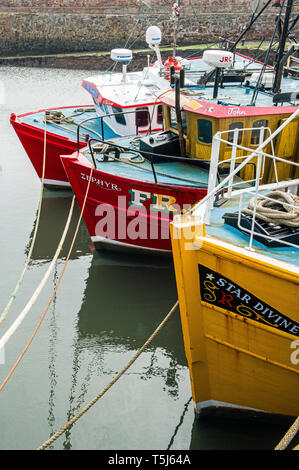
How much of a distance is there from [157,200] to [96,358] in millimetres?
3087

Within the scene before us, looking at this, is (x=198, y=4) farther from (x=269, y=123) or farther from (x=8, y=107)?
(x=269, y=123)

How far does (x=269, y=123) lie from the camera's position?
8.87 meters

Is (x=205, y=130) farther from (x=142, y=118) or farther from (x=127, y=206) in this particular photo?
Result: (x=142, y=118)

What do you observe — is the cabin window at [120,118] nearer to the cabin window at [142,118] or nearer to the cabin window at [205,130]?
the cabin window at [142,118]

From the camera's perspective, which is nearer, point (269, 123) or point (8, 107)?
point (269, 123)

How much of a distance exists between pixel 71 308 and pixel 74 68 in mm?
25215

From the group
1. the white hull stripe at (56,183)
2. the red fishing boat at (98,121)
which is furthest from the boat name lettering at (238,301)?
the white hull stripe at (56,183)

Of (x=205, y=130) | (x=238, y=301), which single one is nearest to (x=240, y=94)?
(x=205, y=130)

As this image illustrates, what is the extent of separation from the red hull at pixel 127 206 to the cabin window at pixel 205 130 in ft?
3.70

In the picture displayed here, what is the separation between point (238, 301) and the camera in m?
5.16

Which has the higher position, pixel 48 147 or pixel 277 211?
pixel 277 211

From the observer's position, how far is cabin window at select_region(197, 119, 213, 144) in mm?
8812

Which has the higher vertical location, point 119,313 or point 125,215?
point 125,215

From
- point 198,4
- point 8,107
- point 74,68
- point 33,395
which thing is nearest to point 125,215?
point 33,395
